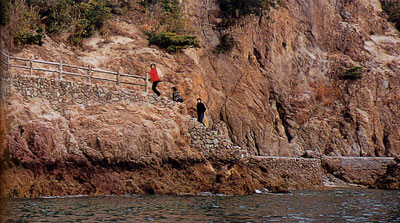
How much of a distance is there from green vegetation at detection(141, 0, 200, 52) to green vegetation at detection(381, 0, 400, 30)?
25185 mm

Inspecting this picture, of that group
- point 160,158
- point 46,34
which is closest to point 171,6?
point 46,34

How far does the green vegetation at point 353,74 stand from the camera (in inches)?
1809

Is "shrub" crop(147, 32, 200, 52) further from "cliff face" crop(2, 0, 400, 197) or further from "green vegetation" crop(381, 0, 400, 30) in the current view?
"green vegetation" crop(381, 0, 400, 30)

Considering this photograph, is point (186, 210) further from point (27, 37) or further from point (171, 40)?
point (171, 40)

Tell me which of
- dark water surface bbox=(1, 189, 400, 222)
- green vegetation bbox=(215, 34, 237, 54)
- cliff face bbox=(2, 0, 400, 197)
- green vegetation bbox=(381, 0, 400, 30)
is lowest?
dark water surface bbox=(1, 189, 400, 222)

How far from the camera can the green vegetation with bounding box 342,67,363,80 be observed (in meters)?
46.0

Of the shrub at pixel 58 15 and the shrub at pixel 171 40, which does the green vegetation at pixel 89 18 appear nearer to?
the shrub at pixel 58 15

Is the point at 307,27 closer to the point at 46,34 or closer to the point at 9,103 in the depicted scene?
the point at 46,34

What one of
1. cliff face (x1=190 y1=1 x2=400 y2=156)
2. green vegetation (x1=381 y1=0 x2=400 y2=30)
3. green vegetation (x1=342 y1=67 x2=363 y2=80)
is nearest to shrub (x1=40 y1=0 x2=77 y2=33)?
cliff face (x1=190 y1=1 x2=400 y2=156)

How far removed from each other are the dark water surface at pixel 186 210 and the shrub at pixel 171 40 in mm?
14388

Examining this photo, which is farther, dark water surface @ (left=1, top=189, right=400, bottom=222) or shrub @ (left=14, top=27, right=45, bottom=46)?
shrub @ (left=14, top=27, right=45, bottom=46)

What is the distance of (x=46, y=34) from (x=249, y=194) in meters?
15.9

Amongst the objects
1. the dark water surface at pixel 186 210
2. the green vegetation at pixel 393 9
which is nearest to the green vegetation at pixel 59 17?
the dark water surface at pixel 186 210

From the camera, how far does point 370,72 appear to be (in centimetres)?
4706
